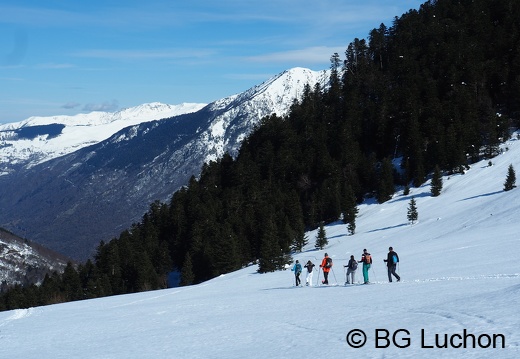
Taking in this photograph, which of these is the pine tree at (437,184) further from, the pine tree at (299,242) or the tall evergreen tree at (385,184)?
the pine tree at (299,242)

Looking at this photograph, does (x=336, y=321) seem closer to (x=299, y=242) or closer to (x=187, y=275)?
(x=299, y=242)

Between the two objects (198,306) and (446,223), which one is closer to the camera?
(198,306)

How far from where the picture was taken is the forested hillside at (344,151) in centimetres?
7625

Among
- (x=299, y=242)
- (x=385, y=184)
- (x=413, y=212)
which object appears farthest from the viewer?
(x=385, y=184)

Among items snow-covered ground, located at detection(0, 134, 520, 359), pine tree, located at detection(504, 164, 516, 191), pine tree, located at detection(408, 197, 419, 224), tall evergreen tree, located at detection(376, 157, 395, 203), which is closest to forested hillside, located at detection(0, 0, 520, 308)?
tall evergreen tree, located at detection(376, 157, 395, 203)

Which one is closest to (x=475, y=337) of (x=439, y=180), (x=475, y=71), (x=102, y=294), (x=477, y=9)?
(x=439, y=180)

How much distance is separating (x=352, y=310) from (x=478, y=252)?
1721cm

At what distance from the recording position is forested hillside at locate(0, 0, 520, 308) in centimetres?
7625

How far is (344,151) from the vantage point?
91.9 meters

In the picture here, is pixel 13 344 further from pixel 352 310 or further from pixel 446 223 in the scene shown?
pixel 446 223

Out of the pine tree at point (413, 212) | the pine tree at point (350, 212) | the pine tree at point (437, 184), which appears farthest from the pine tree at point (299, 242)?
the pine tree at point (437, 184)

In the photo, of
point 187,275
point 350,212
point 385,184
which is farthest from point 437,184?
point 187,275

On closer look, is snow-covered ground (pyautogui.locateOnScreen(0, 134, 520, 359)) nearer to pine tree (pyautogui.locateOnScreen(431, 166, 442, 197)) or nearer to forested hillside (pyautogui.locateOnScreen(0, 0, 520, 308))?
forested hillside (pyautogui.locateOnScreen(0, 0, 520, 308))

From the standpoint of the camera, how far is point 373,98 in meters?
106
